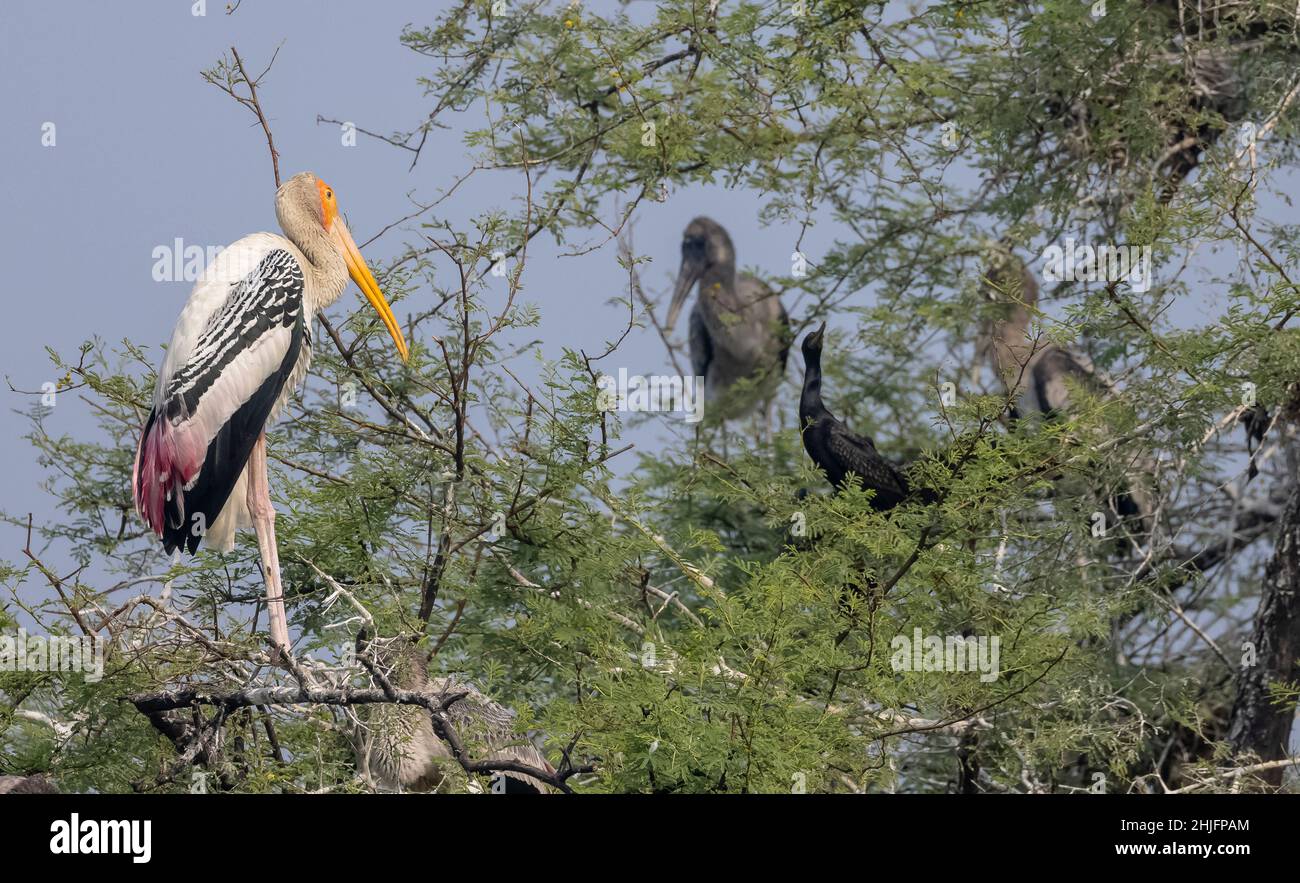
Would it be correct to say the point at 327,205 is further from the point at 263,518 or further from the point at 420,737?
the point at 420,737

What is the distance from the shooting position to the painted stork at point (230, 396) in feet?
18.5

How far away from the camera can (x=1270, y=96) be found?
8156mm

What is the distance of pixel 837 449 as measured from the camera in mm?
7770

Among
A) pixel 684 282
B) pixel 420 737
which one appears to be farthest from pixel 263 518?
pixel 684 282

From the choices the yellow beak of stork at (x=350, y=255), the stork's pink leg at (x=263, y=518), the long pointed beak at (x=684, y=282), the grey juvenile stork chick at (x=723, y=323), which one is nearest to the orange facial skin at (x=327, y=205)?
the yellow beak of stork at (x=350, y=255)

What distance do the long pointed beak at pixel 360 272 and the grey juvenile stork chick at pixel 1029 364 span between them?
220cm

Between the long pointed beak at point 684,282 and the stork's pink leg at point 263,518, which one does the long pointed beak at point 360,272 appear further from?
the long pointed beak at point 684,282

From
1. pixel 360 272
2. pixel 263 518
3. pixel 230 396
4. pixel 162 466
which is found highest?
pixel 360 272

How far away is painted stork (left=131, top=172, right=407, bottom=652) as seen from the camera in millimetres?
5652

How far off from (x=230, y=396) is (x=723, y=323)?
19.0 feet

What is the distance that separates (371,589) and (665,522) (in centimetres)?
248

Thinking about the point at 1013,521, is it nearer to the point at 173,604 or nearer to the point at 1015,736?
the point at 1015,736

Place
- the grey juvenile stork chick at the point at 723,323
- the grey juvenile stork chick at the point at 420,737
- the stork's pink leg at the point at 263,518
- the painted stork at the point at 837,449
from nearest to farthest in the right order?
the grey juvenile stork chick at the point at 420,737 → the stork's pink leg at the point at 263,518 → the painted stork at the point at 837,449 → the grey juvenile stork chick at the point at 723,323
